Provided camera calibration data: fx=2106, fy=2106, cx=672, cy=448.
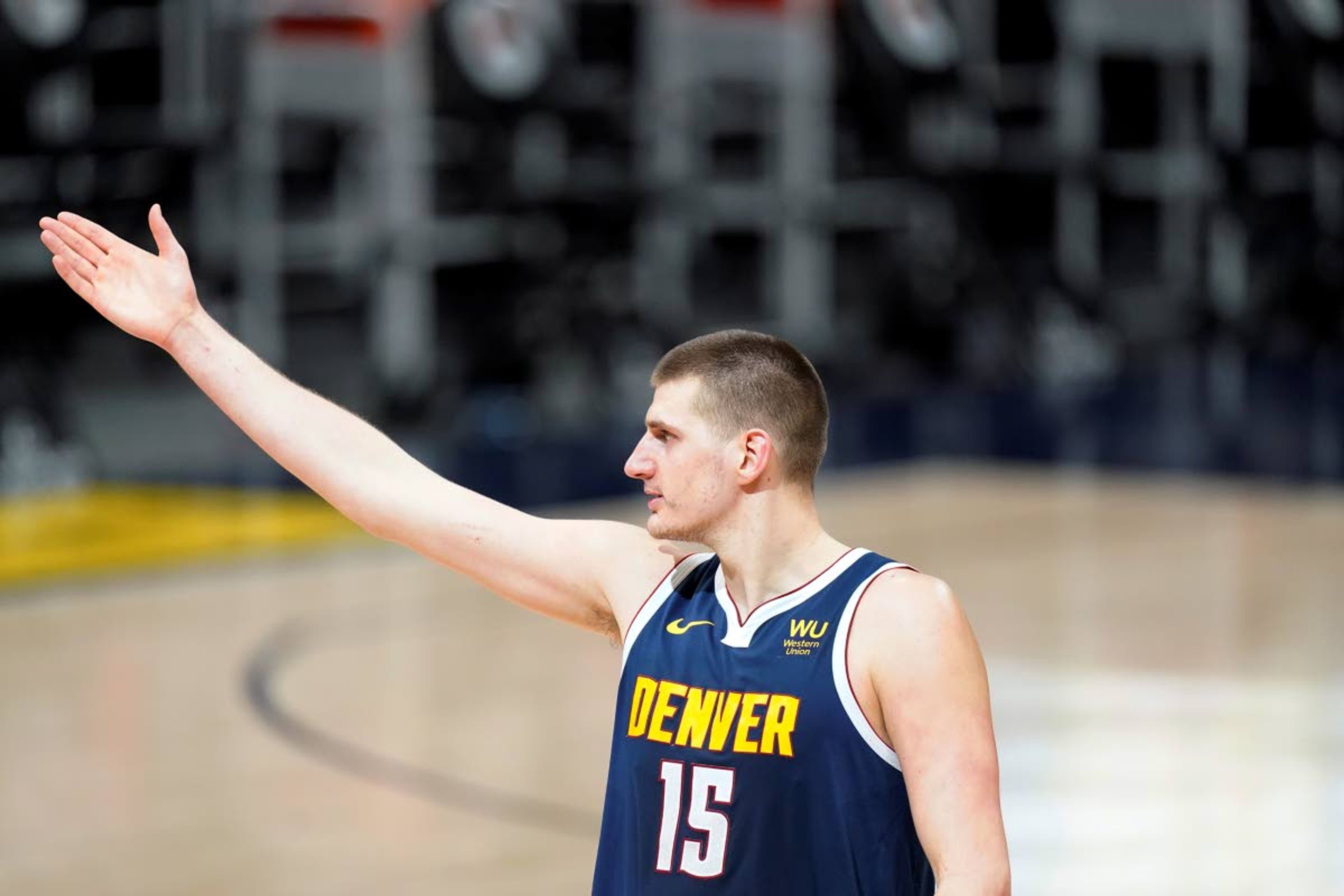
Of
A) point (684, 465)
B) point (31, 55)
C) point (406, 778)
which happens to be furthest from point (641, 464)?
point (31, 55)

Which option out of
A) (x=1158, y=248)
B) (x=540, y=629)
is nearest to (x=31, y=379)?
(x=540, y=629)

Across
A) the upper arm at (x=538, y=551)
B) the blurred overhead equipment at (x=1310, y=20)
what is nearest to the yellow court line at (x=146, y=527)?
the upper arm at (x=538, y=551)

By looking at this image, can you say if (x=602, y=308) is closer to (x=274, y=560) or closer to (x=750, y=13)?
(x=750, y=13)

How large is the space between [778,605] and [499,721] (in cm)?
332

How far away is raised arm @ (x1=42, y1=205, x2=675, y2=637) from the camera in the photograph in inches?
69.7

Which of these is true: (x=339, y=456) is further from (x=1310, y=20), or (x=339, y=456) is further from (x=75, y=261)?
(x=1310, y=20)

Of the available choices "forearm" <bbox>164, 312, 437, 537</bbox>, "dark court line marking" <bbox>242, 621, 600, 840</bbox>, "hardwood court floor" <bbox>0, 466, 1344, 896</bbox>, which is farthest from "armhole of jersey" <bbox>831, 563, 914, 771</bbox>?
Result: "dark court line marking" <bbox>242, 621, 600, 840</bbox>

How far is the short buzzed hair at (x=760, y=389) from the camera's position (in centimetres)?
158

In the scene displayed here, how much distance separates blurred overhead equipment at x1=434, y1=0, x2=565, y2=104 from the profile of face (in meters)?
7.88

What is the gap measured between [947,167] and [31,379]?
532cm

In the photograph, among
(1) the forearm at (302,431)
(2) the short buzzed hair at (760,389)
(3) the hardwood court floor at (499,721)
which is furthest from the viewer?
(3) the hardwood court floor at (499,721)

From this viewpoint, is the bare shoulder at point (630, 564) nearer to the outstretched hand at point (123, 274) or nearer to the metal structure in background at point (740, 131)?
the outstretched hand at point (123, 274)

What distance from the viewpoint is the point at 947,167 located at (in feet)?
37.7

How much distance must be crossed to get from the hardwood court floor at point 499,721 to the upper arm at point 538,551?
1.88m
